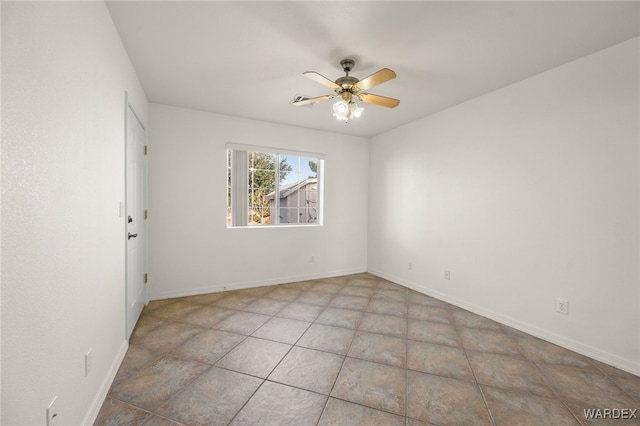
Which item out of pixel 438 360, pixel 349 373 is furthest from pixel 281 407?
pixel 438 360

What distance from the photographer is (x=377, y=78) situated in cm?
215

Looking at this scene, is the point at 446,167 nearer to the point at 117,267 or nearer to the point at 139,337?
the point at 117,267

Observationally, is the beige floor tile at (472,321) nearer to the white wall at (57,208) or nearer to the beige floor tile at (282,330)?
the beige floor tile at (282,330)

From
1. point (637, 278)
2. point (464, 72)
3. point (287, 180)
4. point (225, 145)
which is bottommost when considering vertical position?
point (637, 278)

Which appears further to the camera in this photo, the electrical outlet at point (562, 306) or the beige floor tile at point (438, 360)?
the electrical outlet at point (562, 306)

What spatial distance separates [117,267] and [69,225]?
0.94 metres

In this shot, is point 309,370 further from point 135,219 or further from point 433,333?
point 135,219

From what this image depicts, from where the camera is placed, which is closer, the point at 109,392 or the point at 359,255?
the point at 109,392

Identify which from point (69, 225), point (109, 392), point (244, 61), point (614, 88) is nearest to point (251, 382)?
point (109, 392)

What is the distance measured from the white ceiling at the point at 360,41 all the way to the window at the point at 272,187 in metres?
1.25

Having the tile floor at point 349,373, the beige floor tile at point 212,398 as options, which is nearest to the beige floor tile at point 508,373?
the tile floor at point 349,373

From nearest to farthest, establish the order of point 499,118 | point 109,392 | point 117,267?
point 109,392
point 117,267
point 499,118

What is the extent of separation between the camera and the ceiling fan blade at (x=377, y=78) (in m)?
2.03

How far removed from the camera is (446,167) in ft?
12.0
